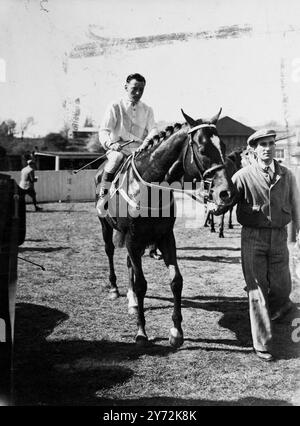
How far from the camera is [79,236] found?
329 inches

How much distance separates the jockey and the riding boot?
0.01m

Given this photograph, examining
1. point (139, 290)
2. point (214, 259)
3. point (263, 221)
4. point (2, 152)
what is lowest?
point (214, 259)

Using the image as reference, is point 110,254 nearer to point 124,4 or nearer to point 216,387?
point 216,387

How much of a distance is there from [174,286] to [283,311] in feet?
4.01

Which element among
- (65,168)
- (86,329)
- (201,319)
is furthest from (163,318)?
(65,168)

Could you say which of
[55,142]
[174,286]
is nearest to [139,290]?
[174,286]

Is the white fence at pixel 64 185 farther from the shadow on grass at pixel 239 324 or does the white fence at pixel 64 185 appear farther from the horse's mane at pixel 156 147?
the shadow on grass at pixel 239 324

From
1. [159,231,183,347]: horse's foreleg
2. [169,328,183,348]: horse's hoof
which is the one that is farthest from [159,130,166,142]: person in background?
[169,328,183,348]: horse's hoof

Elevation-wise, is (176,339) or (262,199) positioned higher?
(262,199)

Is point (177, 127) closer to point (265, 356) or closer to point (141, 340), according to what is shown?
point (141, 340)

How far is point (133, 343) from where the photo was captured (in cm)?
438

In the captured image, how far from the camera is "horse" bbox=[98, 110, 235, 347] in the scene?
3678 millimetres

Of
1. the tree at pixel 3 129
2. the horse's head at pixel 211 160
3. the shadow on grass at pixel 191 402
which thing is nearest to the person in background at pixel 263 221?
the horse's head at pixel 211 160

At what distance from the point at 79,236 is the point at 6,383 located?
4862mm
